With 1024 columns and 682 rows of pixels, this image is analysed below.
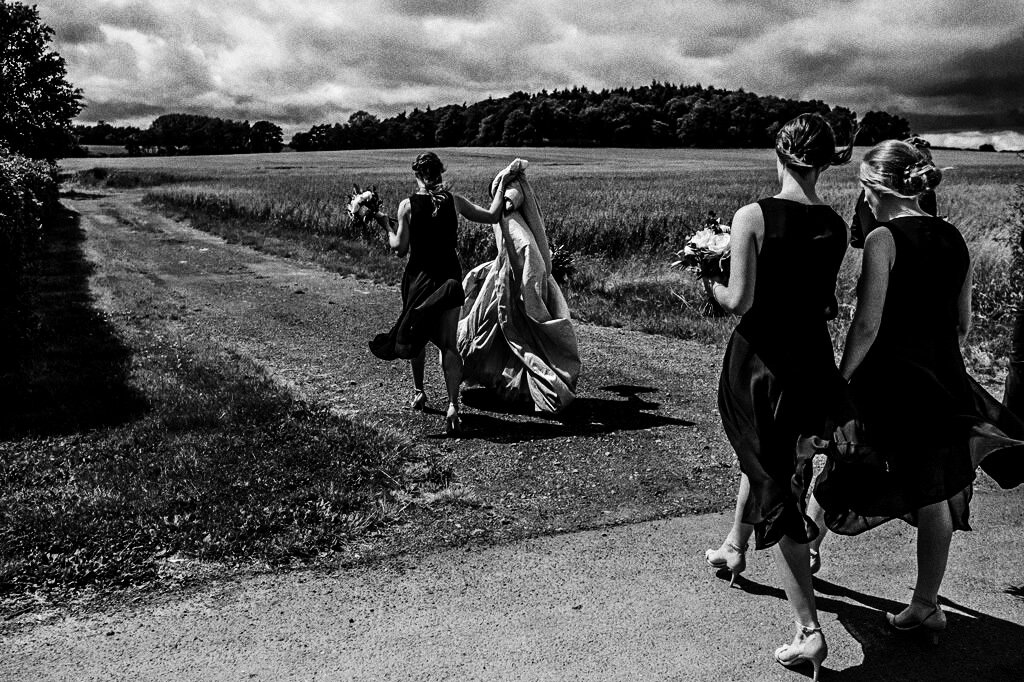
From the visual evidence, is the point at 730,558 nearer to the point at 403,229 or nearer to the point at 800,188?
the point at 800,188

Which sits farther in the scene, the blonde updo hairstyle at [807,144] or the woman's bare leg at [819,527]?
the woman's bare leg at [819,527]

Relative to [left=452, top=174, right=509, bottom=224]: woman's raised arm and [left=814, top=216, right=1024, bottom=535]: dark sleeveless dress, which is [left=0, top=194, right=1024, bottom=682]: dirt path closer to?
[left=814, top=216, right=1024, bottom=535]: dark sleeveless dress

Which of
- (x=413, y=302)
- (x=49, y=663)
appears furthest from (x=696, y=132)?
(x=49, y=663)

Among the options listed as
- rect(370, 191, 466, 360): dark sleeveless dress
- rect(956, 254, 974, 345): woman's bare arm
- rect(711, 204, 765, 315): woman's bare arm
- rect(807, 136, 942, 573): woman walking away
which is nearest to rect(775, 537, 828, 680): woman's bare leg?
rect(807, 136, 942, 573): woman walking away

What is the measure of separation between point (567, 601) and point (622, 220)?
13812mm

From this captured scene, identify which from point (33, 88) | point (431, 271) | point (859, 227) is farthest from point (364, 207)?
point (33, 88)

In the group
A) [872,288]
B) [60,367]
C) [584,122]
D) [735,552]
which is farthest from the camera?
[584,122]

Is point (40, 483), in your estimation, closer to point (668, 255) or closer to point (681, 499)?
point (681, 499)

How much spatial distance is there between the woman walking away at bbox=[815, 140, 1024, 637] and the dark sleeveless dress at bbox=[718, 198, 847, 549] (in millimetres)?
167

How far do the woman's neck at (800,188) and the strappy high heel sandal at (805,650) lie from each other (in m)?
1.56

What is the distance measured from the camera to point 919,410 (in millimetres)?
3270

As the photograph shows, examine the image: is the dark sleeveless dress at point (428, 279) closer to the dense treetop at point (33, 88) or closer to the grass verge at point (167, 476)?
the grass verge at point (167, 476)

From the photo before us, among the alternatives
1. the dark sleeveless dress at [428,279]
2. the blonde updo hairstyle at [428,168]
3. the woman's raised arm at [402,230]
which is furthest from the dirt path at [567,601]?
the blonde updo hairstyle at [428,168]

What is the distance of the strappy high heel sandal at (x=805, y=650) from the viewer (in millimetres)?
3084
